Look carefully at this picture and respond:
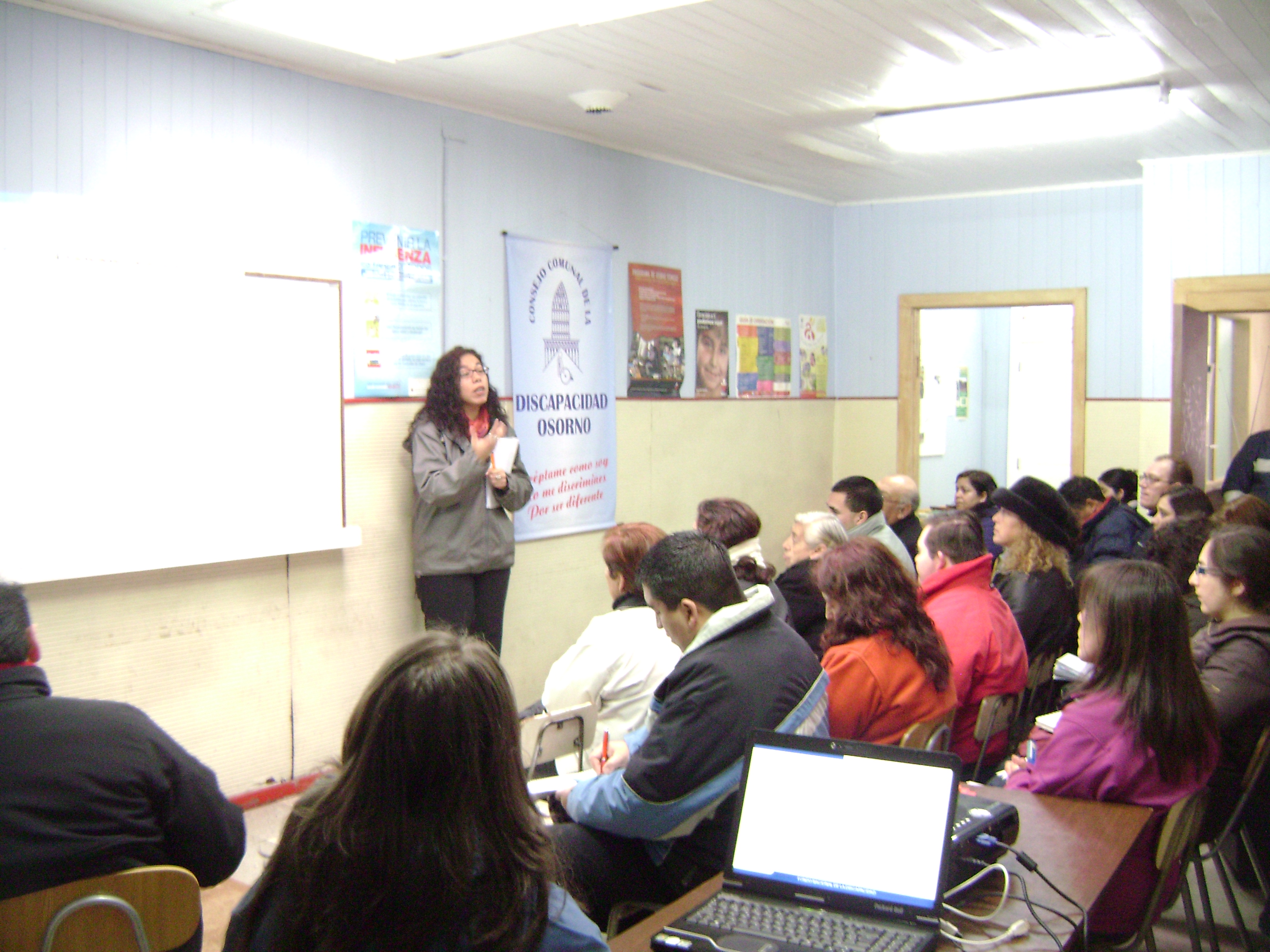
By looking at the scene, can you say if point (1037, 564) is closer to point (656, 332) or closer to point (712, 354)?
point (656, 332)

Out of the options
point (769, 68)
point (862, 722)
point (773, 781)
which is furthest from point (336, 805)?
point (769, 68)

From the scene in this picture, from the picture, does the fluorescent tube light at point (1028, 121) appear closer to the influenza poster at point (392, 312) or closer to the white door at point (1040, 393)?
the influenza poster at point (392, 312)

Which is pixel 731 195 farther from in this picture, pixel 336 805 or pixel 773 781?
pixel 336 805

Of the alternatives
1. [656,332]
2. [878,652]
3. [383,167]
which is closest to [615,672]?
[878,652]

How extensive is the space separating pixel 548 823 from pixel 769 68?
3131 mm

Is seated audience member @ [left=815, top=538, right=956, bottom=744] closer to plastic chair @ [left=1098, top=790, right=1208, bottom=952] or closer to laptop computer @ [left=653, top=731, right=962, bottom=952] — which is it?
plastic chair @ [left=1098, top=790, right=1208, bottom=952]

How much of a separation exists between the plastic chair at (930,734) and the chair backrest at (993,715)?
1.21 ft

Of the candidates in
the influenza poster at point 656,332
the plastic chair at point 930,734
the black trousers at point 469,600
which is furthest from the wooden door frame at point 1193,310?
the plastic chair at point 930,734

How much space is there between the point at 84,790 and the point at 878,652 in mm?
1687

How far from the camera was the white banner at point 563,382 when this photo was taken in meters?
5.07

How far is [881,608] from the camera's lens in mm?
2596

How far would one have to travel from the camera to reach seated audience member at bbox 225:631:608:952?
1.18 metres

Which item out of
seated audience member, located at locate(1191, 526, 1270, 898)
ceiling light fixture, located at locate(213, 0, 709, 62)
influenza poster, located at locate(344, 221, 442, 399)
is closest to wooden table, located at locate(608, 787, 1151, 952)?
seated audience member, located at locate(1191, 526, 1270, 898)

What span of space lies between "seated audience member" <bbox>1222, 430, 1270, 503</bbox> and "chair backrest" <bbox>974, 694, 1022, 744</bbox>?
3227 millimetres
